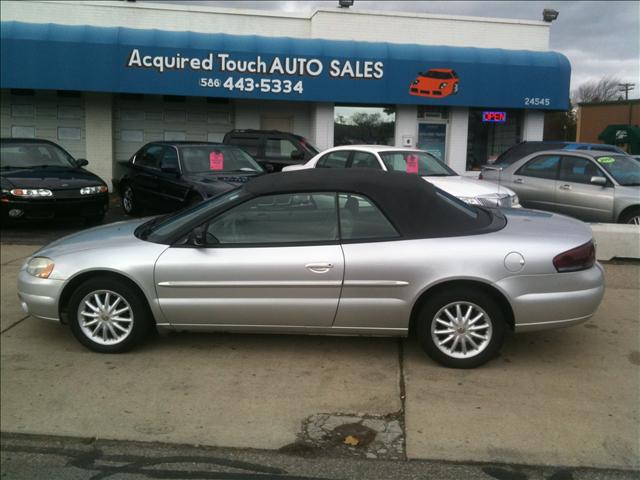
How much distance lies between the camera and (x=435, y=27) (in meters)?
16.8

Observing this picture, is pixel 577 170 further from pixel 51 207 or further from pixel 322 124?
pixel 51 207

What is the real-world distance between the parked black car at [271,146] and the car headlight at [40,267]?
8362 millimetres

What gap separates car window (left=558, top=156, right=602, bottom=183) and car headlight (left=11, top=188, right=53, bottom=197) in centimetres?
827

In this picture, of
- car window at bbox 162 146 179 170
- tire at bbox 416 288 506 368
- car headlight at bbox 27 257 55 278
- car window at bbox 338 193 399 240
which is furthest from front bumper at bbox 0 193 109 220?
tire at bbox 416 288 506 368

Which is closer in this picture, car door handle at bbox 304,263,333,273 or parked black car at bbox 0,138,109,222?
car door handle at bbox 304,263,333,273

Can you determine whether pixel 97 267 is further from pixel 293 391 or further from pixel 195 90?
pixel 195 90

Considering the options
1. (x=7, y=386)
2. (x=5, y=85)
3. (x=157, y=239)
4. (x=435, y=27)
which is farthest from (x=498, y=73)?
(x=7, y=386)

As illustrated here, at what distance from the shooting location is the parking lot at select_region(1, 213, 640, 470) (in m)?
3.54

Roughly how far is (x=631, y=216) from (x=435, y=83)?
8.01m

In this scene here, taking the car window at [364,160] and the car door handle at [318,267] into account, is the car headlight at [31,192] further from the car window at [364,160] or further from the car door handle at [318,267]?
the car door handle at [318,267]

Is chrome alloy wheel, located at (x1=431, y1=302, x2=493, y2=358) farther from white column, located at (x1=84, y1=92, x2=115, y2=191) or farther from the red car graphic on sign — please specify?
white column, located at (x1=84, y1=92, x2=115, y2=191)

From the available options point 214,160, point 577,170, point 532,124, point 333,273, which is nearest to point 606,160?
point 577,170

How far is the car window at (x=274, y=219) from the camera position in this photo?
457 cm

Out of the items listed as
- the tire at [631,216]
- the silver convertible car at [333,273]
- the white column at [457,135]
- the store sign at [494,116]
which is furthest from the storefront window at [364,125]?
the silver convertible car at [333,273]
